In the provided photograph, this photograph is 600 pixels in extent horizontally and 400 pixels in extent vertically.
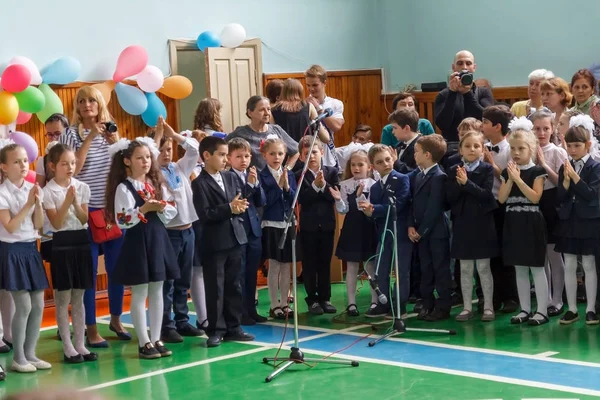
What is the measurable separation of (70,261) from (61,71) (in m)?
3.48

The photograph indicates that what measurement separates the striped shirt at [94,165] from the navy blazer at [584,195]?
10.9ft

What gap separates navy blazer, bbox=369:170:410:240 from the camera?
690 centimetres

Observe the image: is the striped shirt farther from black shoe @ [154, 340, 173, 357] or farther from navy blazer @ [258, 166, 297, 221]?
navy blazer @ [258, 166, 297, 221]

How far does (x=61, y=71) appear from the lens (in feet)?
29.0

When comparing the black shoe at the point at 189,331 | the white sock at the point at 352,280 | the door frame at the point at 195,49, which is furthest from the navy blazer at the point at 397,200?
the door frame at the point at 195,49

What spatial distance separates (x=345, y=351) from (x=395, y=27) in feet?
23.1

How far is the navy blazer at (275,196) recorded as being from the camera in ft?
22.9

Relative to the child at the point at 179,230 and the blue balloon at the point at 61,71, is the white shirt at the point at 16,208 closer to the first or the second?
the child at the point at 179,230

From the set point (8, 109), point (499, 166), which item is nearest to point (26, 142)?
point (8, 109)

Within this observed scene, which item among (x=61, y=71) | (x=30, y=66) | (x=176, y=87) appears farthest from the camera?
(x=176, y=87)

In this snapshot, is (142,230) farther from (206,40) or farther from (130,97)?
(206,40)

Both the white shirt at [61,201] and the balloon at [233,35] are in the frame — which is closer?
the white shirt at [61,201]

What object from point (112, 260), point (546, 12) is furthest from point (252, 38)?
point (112, 260)

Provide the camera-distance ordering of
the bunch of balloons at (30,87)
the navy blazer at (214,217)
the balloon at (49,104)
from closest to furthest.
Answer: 1. the navy blazer at (214,217)
2. the bunch of balloons at (30,87)
3. the balloon at (49,104)
